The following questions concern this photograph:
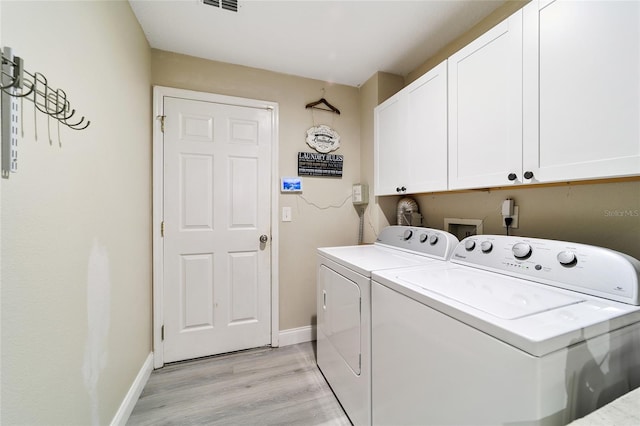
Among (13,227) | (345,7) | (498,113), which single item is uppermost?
(345,7)

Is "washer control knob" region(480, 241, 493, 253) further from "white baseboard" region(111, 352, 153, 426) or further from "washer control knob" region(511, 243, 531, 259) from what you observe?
"white baseboard" region(111, 352, 153, 426)

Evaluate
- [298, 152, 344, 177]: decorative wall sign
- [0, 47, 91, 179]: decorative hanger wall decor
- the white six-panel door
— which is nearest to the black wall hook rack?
[0, 47, 91, 179]: decorative hanger wall decor

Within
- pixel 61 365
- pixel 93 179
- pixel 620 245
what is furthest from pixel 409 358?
pixel 93 179

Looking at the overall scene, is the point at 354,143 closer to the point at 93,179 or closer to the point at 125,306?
the point at 93,179

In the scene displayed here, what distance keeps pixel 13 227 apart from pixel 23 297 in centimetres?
22

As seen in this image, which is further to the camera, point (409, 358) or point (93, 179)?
point (93, 179)

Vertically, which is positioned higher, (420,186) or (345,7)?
(345,7)

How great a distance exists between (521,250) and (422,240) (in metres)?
0.59

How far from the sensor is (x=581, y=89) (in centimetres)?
94

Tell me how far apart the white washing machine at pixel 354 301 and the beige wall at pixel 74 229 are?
47.6 inches

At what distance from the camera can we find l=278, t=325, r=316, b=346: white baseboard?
7.55 ft

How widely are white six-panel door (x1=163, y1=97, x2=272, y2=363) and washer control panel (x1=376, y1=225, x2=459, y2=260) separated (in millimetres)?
1048

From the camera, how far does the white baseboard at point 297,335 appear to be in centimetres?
230

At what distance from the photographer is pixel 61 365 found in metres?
0.93
